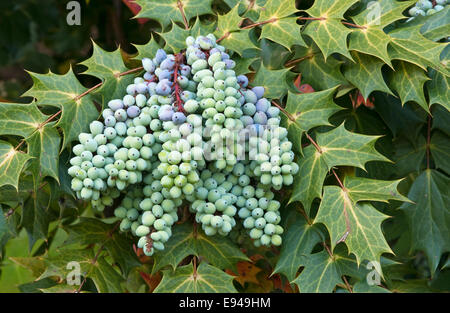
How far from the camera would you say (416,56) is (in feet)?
4.23

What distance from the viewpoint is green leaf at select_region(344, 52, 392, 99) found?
1.32 m

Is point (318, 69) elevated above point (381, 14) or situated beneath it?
situated beneath

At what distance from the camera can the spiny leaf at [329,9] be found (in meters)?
1.30

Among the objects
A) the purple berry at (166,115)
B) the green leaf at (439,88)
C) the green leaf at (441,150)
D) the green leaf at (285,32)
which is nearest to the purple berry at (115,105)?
the purple berry at (166,115)

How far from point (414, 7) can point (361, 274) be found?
75cm

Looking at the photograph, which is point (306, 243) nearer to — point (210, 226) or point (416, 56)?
point (210, 226)

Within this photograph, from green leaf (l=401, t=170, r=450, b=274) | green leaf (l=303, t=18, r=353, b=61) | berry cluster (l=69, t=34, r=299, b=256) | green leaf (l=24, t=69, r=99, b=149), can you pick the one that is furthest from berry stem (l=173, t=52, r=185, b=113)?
green leaf (l=401, t=170, r=450, b=274)

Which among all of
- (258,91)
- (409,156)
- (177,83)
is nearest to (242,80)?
(258,91)

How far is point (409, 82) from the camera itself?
1.33 meters

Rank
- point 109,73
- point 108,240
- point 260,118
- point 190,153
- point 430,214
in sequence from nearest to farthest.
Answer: point 190,153
point 260,118
point 109,73
point 108,240
point 430,214

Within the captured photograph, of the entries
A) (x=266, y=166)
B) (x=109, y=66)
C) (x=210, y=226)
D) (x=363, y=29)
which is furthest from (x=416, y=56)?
(x=109, y=66)

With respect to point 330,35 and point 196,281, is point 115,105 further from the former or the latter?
point 330,35

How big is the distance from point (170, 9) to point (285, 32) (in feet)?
1.14

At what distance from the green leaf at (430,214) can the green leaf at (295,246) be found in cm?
37
